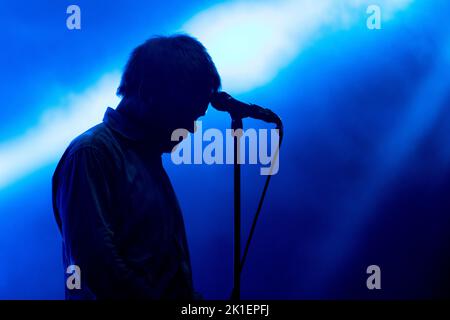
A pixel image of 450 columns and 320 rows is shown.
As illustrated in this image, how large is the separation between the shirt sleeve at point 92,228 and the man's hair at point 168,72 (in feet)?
0.87

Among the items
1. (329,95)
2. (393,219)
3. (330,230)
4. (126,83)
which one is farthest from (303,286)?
(126,83)

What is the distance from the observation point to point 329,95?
80.3 inches

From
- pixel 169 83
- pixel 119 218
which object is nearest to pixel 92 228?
pixel 119 218

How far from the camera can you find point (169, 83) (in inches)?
57.5

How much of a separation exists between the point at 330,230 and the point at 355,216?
10cm

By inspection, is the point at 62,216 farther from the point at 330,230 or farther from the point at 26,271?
the point at 330,230

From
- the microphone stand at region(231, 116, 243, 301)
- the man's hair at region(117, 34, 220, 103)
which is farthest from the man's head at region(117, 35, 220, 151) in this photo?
the microphone stand at region(231, 116, 243, 301)

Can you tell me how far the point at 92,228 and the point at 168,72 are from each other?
0.48m

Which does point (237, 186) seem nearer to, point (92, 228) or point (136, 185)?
point (136, 185)

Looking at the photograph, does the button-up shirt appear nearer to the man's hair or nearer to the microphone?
the man's hair

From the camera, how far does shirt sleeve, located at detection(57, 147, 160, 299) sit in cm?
122

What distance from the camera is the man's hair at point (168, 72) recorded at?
4.81 ft
